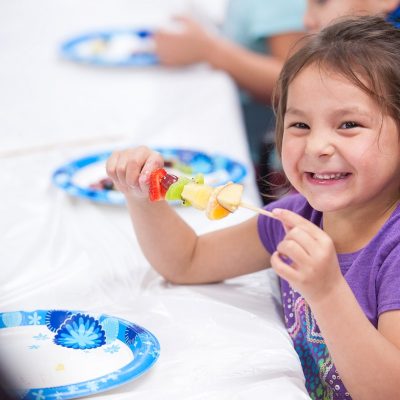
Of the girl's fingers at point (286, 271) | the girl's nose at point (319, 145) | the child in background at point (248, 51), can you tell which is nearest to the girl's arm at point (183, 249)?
the girl's nose at point (319, 145)

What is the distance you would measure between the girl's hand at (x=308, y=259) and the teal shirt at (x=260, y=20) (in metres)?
1.54

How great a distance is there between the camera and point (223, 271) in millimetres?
1252

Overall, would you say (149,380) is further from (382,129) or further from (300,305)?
(382,129)

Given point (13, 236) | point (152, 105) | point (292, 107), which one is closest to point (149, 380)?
point (292, 107)

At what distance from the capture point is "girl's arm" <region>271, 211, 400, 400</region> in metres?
0.86

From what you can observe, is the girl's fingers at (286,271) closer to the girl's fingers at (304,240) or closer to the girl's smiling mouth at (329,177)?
the girl's fingers at (304,240)

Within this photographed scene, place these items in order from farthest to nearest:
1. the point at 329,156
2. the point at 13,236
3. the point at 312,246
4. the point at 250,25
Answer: the point at 250,25, the point at 13,236, the point at 329,156, the point at 312,246

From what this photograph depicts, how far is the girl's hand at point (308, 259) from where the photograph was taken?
855mm

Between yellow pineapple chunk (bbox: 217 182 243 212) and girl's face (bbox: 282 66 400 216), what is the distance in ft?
0.35

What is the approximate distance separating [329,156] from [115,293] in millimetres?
407

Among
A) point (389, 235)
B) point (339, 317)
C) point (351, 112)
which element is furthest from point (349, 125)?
point (339, 317)

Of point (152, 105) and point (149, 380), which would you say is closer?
point (149, 380)

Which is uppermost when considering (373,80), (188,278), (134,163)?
(373,80)

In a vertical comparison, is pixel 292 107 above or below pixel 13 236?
above
